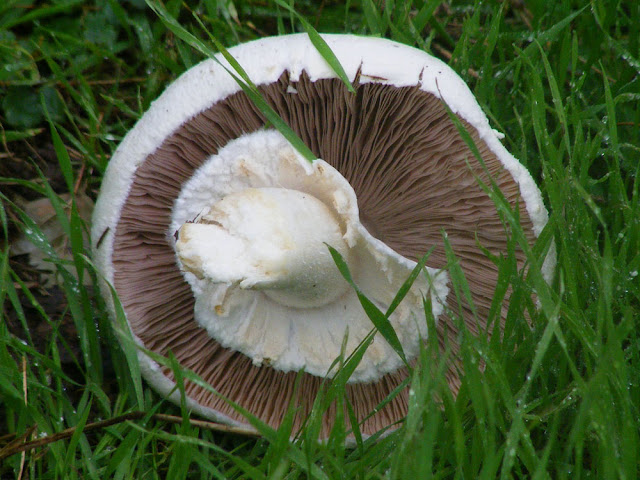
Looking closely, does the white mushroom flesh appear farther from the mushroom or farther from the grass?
the grass

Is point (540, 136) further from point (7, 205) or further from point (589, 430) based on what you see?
point (7, 205)

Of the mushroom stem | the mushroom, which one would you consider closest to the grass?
the mushroom

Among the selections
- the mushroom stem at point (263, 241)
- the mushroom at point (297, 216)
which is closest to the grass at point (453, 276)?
the mushroom at point (297, 216)

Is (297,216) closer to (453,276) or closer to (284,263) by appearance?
(284,263)

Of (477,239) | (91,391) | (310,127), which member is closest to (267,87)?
(310,127)

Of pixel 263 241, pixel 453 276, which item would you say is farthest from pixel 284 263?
pixel 453 276
